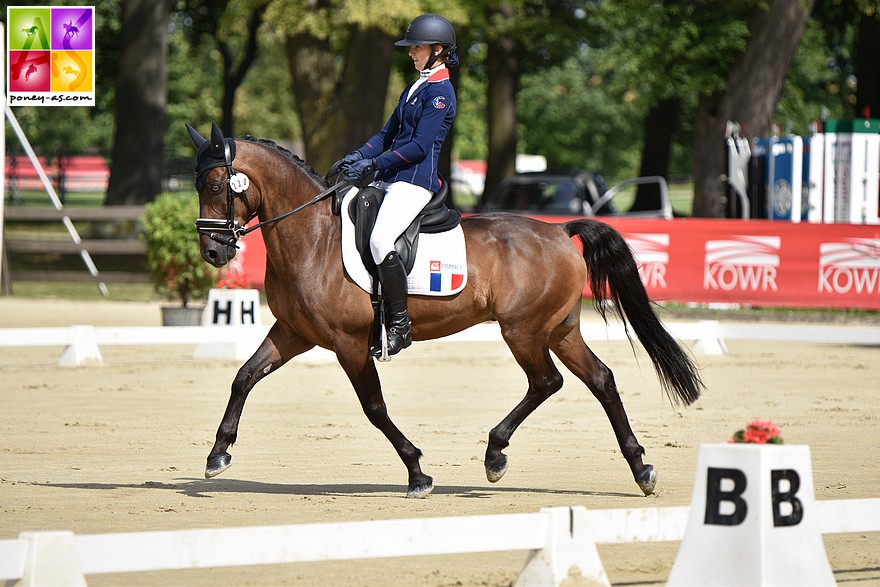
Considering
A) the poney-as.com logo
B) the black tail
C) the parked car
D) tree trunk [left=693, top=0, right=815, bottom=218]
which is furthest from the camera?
the parked car

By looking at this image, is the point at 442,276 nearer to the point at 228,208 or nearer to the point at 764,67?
the point at 228,208

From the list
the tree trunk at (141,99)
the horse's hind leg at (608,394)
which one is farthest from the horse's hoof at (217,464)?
the tree trunk at (141,99)

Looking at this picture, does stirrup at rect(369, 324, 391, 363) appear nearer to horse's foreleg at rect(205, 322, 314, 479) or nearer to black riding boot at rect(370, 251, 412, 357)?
black riding boot at rect(370, 251, 412, 357)

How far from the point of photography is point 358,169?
308 inches

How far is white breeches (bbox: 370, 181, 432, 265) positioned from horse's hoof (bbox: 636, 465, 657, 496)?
203cm

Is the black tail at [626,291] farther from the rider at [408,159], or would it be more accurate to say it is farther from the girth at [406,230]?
the rider at [408,159]

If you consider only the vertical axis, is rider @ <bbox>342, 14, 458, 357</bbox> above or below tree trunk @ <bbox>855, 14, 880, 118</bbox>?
below

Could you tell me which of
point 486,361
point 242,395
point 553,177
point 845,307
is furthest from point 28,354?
point 553,177

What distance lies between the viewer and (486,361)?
16188mm

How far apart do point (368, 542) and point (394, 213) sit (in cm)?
301

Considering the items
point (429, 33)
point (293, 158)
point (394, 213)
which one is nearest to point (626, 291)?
point (394, 213)

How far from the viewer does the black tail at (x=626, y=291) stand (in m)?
8.49

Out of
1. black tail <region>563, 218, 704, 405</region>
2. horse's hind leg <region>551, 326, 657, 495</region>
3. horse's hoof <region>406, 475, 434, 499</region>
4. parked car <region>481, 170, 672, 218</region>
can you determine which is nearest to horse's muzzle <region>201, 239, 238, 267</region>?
horse's hoof <region>406, 475, 434, 499</region>

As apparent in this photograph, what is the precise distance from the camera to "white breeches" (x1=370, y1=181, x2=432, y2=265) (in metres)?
7.77
